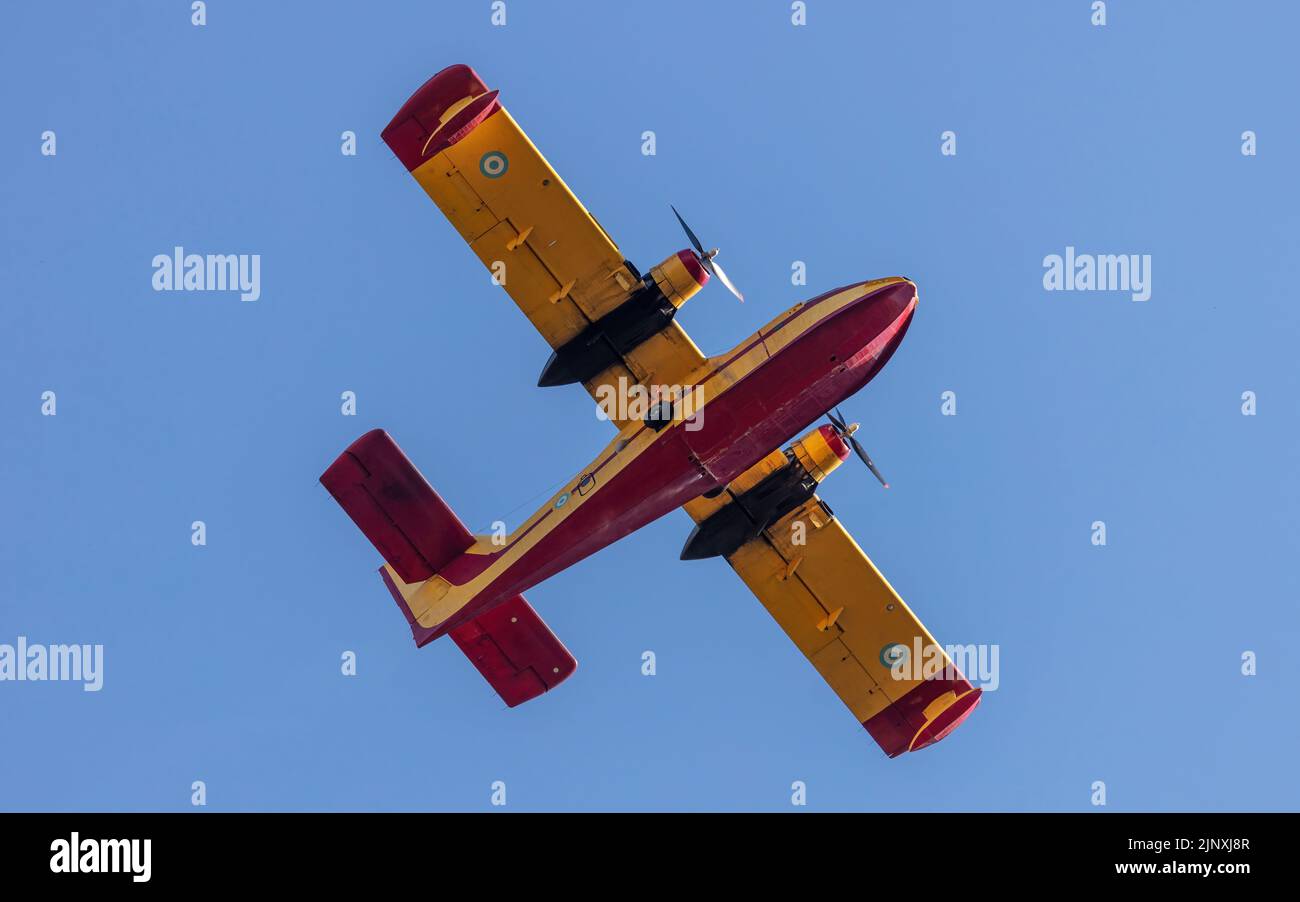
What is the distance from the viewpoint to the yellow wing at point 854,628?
3178 centimetres

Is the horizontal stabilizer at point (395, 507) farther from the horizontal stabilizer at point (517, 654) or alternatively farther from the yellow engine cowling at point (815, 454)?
the yellow engine cowling at point (815, 454)

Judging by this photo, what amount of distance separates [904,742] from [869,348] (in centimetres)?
927

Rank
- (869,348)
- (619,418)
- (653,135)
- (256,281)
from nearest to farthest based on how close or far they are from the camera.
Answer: (869,348) < (619,418) < (653,135) < (256,281)

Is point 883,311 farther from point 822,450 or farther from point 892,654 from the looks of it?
point 892,654

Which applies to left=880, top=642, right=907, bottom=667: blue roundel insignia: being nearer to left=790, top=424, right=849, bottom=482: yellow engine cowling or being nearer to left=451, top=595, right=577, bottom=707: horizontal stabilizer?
left=790, top=424, right=849, bottom=482: yellow engine cowling

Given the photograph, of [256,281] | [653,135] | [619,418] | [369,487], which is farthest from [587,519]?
[256,281]

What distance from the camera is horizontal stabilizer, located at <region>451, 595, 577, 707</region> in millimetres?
31625

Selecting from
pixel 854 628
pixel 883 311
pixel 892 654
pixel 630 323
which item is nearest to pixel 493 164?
pixel 630 323

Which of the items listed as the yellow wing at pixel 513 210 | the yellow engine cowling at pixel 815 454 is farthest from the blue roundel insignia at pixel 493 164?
the yellow engine cowling at pixel 815 454

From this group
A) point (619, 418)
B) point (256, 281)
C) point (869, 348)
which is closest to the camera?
point (869, 348)

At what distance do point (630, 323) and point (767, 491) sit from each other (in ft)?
14.5

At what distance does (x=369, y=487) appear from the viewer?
99.3 ft

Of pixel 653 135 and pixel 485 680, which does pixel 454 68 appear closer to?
pixel 653 135
